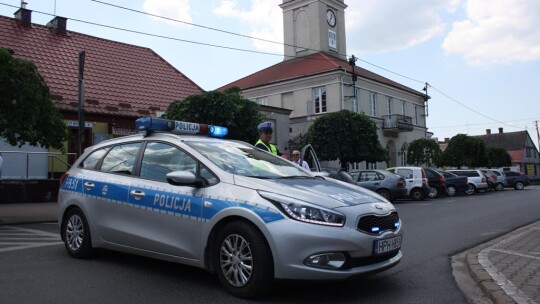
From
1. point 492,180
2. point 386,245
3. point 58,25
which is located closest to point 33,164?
point 58,25

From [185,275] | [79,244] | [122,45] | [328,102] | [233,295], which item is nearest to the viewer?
[233,295]

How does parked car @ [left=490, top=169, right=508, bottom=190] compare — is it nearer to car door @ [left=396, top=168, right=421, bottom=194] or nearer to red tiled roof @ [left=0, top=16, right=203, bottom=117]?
car door @ [left=396, top=168, right=421, bottom=194]

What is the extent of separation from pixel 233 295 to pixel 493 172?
33.5m

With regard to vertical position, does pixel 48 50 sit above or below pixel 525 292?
above

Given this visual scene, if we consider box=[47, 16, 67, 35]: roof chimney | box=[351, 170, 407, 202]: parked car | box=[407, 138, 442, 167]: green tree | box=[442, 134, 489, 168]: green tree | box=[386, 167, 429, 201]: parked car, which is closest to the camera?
box=[351, 170, 407, 202]: parked car

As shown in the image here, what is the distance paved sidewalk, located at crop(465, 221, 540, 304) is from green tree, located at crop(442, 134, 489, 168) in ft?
113

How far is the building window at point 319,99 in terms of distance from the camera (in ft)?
122

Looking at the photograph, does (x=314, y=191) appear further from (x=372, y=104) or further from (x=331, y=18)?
(x=331, y=18)

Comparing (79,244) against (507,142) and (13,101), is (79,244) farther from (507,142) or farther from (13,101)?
(507,142)

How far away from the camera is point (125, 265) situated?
623 centimetres

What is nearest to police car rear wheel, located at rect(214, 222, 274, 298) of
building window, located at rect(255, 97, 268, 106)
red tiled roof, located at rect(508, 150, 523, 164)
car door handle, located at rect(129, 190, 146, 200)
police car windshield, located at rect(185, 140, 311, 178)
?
police car windshield, located at rect(185, 140, 311, 178)

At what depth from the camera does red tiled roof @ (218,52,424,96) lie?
37594mm

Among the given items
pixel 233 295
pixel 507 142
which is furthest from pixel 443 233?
pixel 507 142

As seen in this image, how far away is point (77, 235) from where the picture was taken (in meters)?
6.64
